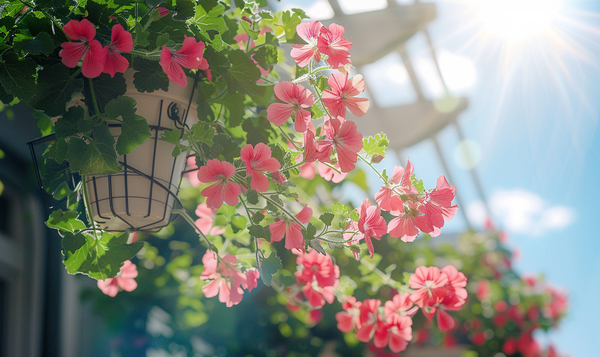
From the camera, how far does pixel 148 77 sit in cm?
52

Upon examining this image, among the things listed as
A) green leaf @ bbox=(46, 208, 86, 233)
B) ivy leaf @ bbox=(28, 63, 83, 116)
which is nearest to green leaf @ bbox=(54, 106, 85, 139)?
ivy leaf @ bbox=(28, 63, 83, 116)

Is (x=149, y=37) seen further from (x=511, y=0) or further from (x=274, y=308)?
(x=511, y=0)

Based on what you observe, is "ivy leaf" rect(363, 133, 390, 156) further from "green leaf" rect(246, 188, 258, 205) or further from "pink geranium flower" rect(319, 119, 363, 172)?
"green leaf" rect(246, 188, 258, 205)

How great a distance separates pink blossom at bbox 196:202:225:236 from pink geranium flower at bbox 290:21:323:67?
329mm

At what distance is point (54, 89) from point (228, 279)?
369mm

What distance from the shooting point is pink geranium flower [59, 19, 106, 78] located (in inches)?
16.6

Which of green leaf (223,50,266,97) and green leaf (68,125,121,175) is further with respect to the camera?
green leaf (223,50,266,97)

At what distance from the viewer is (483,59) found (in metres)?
4.25

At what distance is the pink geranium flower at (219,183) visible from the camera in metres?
0.47

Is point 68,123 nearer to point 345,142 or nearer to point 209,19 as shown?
point 209,19

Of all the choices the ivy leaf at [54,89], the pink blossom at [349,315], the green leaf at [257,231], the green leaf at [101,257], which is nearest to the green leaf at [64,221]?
the green leaf at [101,257]

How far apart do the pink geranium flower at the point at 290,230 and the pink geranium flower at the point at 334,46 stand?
0.65ft

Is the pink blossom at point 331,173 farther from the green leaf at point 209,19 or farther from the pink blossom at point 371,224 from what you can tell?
the green leaf at point 209,19

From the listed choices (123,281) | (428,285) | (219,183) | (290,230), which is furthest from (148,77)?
(428,285)
